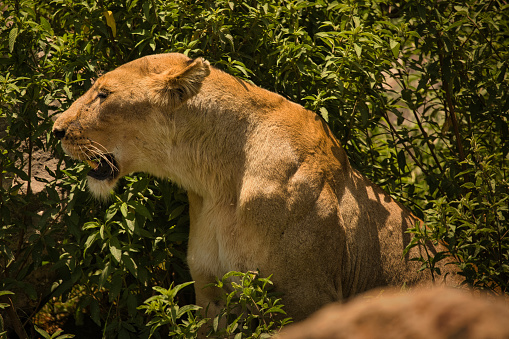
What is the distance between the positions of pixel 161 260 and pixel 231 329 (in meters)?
1.14

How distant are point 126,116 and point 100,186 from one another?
547 mm

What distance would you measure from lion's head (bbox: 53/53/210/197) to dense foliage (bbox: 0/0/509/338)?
0.79 feet

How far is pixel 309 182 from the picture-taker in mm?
3791

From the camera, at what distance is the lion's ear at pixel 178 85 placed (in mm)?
3814

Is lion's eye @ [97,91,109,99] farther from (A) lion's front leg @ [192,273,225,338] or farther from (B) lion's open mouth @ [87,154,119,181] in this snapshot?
(A) lion's front leg @ [192,273,225,338]

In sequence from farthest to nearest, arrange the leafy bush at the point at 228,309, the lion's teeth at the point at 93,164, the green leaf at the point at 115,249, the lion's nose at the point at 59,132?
the lion's teeth at the point at 93,164
the lion's nose at the point at 59,132
the green leaf at the point at 115,249
the leafy bush at the point at 228,309

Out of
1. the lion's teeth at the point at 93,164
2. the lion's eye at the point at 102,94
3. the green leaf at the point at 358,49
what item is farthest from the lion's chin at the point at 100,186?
the green leaf at the point at 358,49

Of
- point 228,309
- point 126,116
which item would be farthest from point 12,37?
point 228,309

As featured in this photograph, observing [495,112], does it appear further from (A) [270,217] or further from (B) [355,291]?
(A) [270,217]

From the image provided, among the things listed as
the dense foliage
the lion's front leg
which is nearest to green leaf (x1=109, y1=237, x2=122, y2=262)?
the dense foliage

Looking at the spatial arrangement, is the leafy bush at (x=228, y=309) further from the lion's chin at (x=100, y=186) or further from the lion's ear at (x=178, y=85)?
the lion's ear at (x=178, y=85)

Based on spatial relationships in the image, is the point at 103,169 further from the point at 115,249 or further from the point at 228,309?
the point at 228,309

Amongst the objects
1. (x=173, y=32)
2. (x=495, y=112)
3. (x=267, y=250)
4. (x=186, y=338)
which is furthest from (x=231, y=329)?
(x=495, y=112)

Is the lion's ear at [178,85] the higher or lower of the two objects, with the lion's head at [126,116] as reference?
higher
